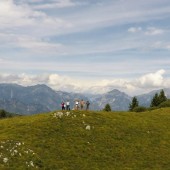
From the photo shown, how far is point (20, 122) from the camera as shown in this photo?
5366 cm

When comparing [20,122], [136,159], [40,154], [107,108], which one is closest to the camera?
[40,154]

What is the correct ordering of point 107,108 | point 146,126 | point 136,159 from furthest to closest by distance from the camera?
point 107,108, point 146,126, point 136,159

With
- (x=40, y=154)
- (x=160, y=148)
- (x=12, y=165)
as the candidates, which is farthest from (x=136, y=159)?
(x=12, y=165)

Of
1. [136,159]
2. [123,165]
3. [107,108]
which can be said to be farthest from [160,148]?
[107,108]

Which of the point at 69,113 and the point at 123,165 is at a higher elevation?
the point at 69,113

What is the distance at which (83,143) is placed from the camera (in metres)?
48.5

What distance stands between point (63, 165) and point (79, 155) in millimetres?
3870

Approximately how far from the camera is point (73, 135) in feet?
165

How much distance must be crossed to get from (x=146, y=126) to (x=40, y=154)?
80.0ft

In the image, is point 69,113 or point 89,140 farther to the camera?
point 69,113

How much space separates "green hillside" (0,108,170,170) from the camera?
4215 cm

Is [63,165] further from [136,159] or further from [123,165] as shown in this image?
[136,159]

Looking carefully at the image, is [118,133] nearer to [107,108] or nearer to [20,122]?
[20,122]

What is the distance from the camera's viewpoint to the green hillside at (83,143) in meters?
42.2
